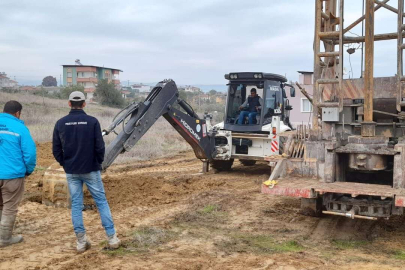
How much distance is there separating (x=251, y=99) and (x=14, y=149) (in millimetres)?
7039

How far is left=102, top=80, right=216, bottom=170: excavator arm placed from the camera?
8498 millimetres

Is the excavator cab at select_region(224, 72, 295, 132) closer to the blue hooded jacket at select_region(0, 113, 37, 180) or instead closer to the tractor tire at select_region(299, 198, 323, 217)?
the tractor tire at select_region(299, 198, 323, 217)

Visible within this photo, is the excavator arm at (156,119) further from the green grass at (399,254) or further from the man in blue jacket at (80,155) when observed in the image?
the green grass at (399,254)

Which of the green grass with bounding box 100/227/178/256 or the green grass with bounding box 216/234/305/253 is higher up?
the green grass with bounding box 100/227/178/256

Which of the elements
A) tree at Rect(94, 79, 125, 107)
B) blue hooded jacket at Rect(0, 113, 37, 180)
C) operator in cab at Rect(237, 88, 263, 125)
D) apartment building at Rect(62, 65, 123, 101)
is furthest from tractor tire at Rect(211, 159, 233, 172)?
apartment building at Rect(62, 65, 123, 101)

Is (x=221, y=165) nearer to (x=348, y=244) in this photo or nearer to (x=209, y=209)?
(x=209, y=209)

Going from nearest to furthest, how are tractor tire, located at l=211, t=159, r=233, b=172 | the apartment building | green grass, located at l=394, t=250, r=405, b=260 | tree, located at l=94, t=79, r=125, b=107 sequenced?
1. green grass, located at l=394, t=250, r=405, b=260
2. tractor tire, located at l=211, t=159, r=233, b=172
3. tree, located at l=94, t=79, r=125, b=107
4. the apartment building

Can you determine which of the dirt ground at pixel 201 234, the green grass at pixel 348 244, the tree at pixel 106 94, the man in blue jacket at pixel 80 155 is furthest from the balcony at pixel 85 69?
the green grass at pixel 348 244

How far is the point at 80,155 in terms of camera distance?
5422 millimetres

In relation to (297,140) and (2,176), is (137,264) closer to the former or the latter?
(2,176)

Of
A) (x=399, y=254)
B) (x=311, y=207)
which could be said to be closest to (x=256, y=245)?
(x=311, y=207)

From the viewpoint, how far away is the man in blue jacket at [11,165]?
5.78m

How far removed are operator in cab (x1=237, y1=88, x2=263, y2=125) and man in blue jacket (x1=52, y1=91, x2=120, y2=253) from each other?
6.61 meters

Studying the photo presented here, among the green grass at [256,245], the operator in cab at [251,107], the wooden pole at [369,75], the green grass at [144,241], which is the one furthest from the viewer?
the operator in cab at [251,107]
